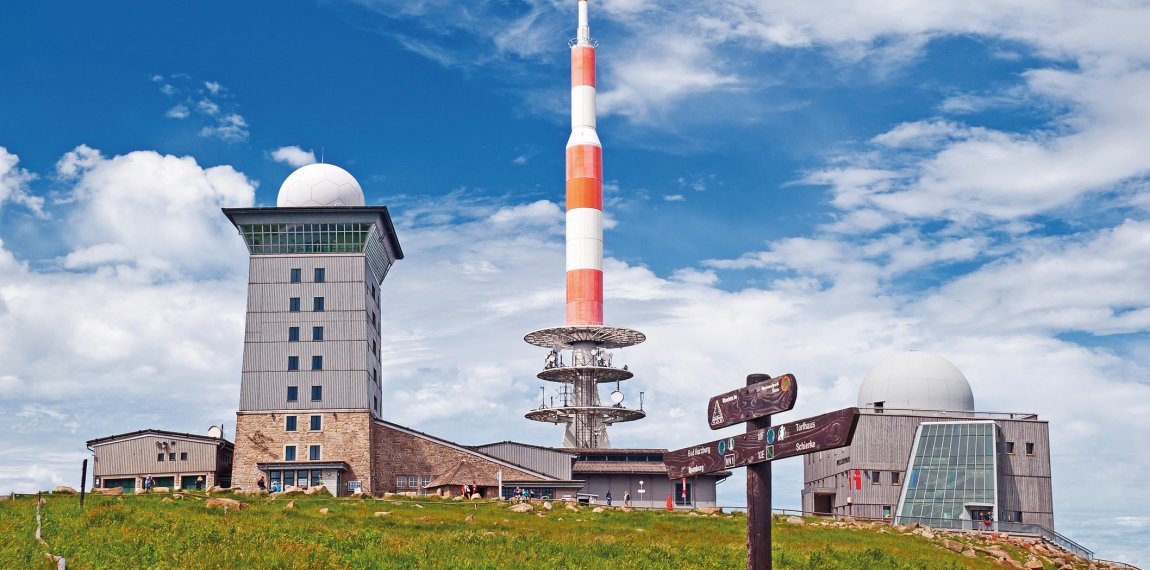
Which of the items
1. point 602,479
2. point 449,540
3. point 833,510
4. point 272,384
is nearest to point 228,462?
point 272,384

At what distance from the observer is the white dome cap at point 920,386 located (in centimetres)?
7750

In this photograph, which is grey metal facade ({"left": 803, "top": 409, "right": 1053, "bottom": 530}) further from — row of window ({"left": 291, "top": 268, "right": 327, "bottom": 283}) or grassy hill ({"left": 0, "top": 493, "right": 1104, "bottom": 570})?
row of window ({"left": 291, "top": 268, "right": 327, "bottom": 283})

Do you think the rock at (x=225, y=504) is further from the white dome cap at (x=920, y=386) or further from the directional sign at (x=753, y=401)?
the white dome cap at (x=920, y=386)

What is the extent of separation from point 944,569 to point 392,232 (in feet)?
188

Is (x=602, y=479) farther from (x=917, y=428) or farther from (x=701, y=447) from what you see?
(x=701, y=447)

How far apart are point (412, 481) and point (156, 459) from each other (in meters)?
17.5

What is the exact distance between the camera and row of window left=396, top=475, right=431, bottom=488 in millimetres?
81625

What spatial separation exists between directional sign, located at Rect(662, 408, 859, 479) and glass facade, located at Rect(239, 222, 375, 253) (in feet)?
214

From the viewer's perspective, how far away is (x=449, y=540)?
35.5m

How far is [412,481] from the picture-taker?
81.8 metres

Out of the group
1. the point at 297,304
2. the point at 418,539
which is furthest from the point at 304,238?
the point at 418,539

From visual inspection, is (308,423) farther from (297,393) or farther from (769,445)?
(769,445)

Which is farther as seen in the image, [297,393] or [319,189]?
[319,189]

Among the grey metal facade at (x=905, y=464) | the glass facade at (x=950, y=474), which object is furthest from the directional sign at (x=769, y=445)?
the grey metal facade at (x=905, y=464)
